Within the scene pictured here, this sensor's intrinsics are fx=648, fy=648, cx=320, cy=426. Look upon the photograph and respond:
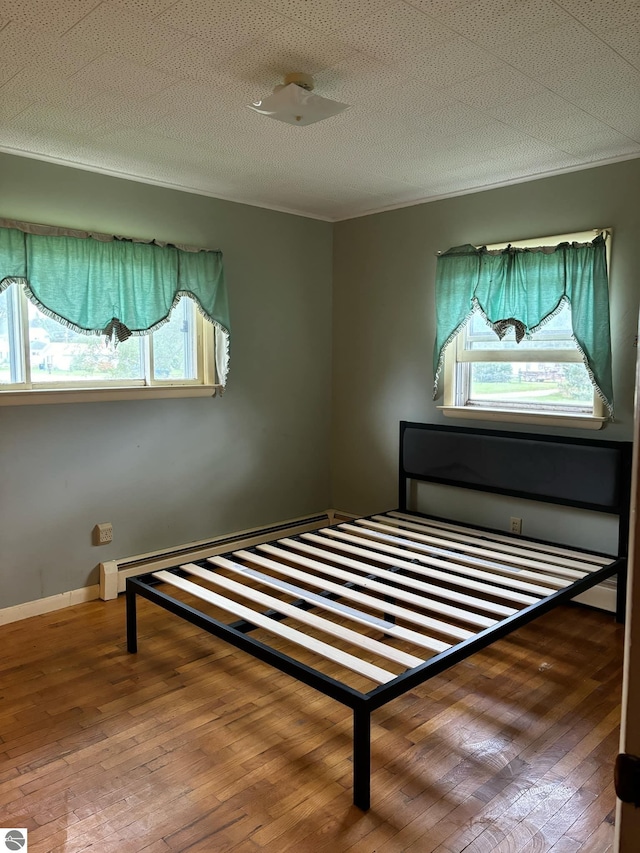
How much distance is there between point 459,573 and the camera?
3.18 metres

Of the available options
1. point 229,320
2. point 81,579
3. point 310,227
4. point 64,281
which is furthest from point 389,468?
point 64,281

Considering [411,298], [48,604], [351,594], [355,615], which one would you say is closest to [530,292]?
[411,298]

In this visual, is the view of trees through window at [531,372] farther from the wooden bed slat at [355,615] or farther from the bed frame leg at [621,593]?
the wooden bed slat at [355,615]

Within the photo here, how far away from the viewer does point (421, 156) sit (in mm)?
3330

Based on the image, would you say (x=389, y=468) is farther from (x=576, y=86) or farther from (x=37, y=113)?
(x=37, y=113)

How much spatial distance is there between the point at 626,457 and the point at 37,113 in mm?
3194

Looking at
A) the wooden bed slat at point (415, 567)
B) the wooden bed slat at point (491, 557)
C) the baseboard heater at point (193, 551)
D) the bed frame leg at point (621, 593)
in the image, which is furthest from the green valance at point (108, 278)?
the bed frame leg at point (621, 593)

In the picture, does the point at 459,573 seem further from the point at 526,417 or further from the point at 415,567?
the point at 526,417

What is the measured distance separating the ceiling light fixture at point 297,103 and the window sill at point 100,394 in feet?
5.98

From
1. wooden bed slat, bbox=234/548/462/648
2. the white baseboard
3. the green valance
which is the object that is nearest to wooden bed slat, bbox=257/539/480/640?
wooden bed slat, bbox=234/548/462/648

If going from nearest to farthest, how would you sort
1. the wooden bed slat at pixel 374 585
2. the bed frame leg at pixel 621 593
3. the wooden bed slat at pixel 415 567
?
the wooden bed slat at pixel 374 585 < the wooden bed slat at pixel 415 567 < the bed frame leg at pixel 621 593

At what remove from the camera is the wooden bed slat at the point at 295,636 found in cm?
216

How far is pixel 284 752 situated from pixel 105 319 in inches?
93.4

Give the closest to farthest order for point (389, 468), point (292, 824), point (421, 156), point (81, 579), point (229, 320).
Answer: point (292, 824) → point (421, 156) → point (81, 579) → point (229, 320) → point (389, 468)
